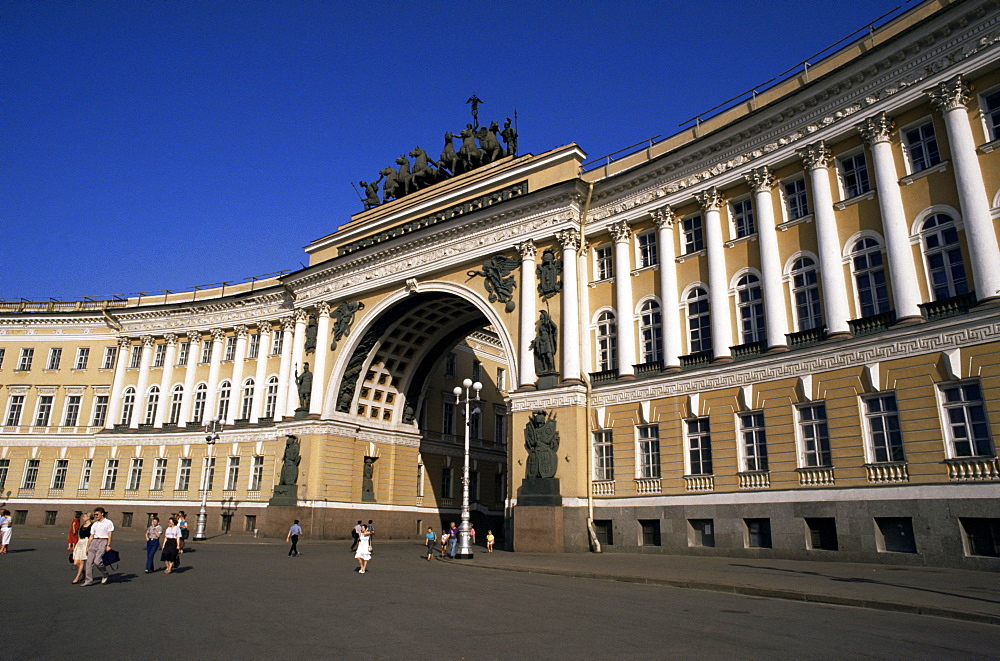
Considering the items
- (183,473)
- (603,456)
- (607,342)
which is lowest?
(603,456)

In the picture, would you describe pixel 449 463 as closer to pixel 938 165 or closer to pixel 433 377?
pixel 433 377

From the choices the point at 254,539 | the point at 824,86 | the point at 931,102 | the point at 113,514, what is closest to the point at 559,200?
the point at 824,86

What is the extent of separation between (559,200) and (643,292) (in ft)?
20.2

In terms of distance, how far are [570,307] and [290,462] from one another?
2041 centimetres

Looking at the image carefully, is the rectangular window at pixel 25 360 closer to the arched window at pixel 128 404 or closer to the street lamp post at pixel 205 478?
the arched window at pixel 128 404

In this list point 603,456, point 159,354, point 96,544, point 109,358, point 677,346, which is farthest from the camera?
point 109,358

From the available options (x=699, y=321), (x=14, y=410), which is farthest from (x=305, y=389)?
(x=14, y=410)

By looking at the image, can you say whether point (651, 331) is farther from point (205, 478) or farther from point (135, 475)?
point (135, 475)

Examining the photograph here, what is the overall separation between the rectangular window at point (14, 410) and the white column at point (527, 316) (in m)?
43.5

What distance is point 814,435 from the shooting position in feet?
75.5

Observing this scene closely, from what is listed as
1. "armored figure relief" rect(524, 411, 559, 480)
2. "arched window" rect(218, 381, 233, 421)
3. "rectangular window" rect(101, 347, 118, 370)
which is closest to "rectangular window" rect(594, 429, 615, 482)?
"armored figure relief" rect(524, 411, 559, 480)

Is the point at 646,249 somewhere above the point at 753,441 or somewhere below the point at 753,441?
above

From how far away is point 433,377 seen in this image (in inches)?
1912

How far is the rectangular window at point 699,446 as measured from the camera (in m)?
25.8
